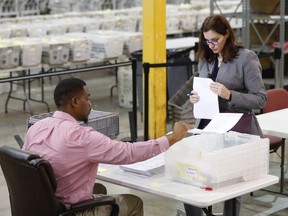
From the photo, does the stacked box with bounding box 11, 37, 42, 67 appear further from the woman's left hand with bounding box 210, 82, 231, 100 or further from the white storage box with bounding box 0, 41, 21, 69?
the woman's left hand with bounding box 210, 82, 231, 100

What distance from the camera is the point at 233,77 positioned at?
15.9ft

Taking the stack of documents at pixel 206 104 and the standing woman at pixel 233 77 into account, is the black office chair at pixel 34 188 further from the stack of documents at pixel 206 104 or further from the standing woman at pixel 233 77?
the standing woman at pixel 233 77

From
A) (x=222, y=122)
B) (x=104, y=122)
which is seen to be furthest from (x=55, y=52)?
(x=222, y=122)

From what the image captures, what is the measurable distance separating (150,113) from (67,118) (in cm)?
406

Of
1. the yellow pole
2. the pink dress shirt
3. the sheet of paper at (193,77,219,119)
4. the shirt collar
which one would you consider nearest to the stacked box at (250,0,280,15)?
the yellow pole

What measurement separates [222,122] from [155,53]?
3407mm

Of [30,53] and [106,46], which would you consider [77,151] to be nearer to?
[30,53]

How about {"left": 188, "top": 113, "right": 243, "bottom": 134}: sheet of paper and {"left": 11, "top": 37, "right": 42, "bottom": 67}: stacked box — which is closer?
{"left": 188, "top": 113, "right": 243, "bottom": 134}: sheet of paper

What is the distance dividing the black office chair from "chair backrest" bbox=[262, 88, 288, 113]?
9.11ft

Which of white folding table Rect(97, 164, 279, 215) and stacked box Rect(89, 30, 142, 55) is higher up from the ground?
stacked box Rect(89, 30, 142, 55)

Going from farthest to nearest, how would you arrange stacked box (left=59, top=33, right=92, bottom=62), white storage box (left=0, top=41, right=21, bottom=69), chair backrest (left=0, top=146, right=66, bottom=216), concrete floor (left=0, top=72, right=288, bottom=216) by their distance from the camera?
stacked box (left=59, top=33, right=92, bottom=62), white storage box (left=0, top=41, right=21, bottom=69), concrete floor (left=0, top=72, right=288, bottom=216), chair backrest (left=0, top=146, right=66, bottom=216)

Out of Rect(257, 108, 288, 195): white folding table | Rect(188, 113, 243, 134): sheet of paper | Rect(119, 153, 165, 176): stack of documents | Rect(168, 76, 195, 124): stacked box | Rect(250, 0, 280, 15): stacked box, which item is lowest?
Rect(168, 76, 195, 124): stacked box

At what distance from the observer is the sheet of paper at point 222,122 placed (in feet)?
14.6

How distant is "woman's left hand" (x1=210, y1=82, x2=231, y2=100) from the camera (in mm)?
4727
